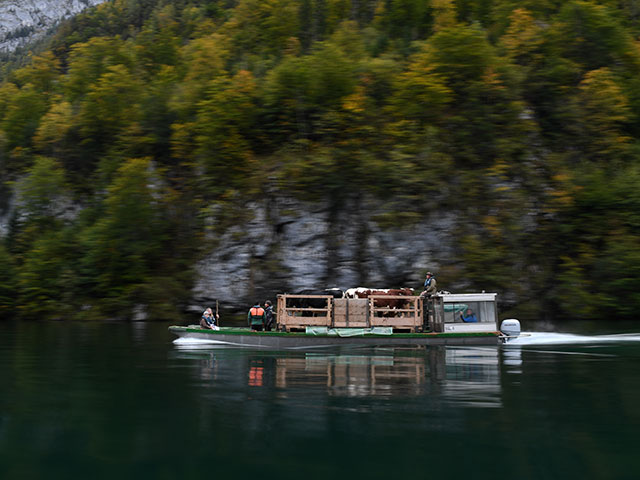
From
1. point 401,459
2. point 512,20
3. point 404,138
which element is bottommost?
point 401,459

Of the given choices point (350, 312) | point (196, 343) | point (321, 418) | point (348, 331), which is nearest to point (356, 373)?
point (321, 418)

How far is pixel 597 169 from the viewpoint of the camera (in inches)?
2287

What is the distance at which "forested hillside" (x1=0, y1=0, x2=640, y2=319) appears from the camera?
55.0 meters

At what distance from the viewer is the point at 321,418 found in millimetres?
13422

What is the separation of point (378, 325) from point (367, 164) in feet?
102

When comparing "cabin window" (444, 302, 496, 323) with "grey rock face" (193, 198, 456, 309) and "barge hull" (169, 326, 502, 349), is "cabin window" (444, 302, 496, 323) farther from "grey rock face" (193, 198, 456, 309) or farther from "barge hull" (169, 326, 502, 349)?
"grey rock face" (193, 198, 456, 309)

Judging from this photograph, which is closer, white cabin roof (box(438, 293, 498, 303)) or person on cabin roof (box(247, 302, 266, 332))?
white cabin roof (box(438, 293, 498, 303))

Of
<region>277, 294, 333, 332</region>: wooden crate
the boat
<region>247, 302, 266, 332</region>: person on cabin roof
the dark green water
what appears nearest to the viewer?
the dark green water

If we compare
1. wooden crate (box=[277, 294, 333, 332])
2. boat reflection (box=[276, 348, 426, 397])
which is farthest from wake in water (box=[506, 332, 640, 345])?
wooden crate (box=[277, 294, 333, 332])

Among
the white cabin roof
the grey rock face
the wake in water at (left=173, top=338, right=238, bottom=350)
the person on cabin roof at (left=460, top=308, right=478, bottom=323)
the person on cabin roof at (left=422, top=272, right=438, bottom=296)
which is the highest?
the grey rock face

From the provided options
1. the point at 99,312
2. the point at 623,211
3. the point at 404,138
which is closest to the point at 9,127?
the point at 99,312

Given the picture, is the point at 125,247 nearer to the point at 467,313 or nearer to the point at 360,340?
the point at 360,340

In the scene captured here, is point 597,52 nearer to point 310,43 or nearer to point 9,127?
point 310,43

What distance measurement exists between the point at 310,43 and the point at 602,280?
68.7 meters
